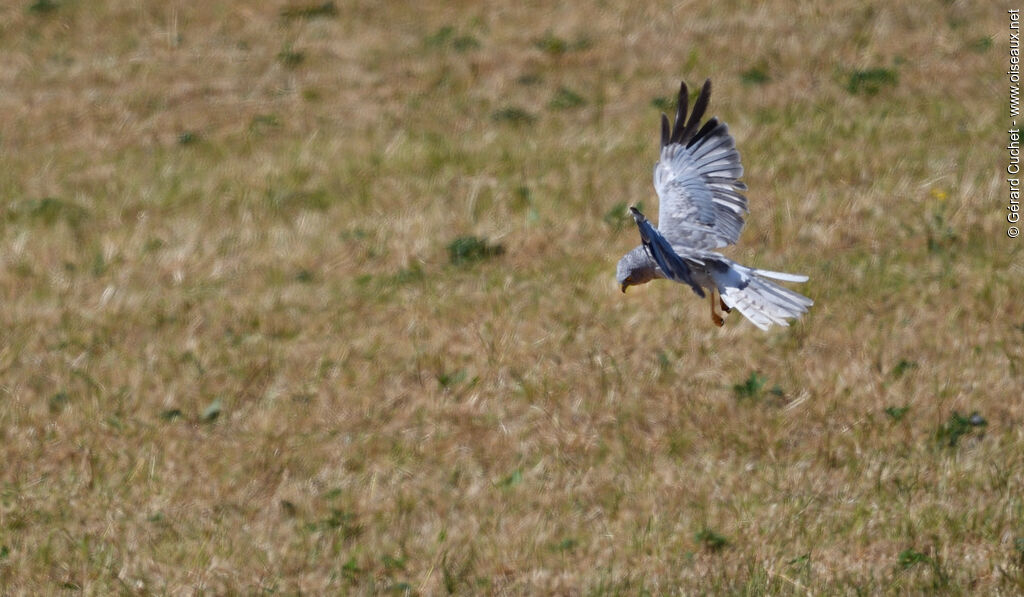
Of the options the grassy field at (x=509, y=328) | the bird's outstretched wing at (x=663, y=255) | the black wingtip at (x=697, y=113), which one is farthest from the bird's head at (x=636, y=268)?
the grassy field at (x=509, y=328)

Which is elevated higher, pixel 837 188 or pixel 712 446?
pixel 837 188

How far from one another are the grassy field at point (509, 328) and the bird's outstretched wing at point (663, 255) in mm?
1720

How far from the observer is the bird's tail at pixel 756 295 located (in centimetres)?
606

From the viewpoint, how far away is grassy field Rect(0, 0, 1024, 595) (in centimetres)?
710

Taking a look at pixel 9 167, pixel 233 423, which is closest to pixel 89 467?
pixel 233 423

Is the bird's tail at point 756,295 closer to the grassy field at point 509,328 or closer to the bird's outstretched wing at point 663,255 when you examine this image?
the bird's outstretched wing at point 663,255

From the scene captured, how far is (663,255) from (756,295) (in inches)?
33.3

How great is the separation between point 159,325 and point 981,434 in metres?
6.33

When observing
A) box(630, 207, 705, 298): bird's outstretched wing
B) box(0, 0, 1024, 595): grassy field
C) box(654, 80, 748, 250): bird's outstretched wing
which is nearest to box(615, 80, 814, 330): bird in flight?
box(654, 80, 748, 250): bird's outstretched wing

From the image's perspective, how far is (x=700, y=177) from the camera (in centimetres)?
755

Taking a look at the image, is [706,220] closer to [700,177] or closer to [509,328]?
[700,177]

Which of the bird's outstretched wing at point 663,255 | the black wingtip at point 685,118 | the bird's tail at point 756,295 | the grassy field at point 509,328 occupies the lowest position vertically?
the grassy field at point 509,328

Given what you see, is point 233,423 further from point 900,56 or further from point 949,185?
point 900,56

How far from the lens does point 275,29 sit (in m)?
16.4
